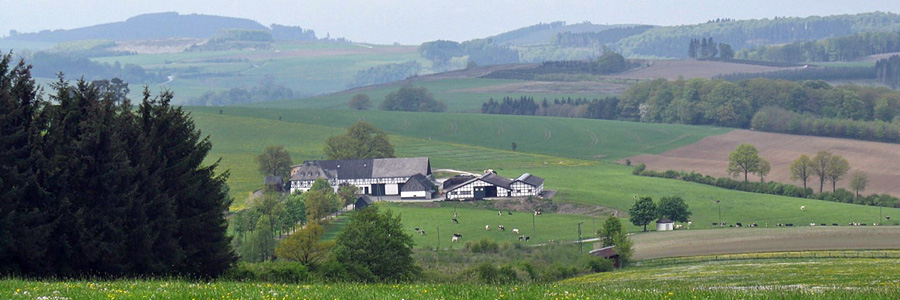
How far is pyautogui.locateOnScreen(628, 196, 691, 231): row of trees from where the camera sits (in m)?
86.6

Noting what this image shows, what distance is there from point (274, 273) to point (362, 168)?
6910 centimetres

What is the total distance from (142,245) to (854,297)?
23.8 m

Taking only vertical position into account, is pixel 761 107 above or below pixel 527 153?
above

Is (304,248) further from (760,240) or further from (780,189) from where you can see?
(780,189)

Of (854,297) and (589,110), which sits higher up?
(854,297)

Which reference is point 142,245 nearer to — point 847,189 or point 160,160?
point 160,160

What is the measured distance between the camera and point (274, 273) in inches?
1683

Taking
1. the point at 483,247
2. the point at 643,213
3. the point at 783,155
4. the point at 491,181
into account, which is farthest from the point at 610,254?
the point at 783,155

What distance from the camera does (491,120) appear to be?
6555 inches

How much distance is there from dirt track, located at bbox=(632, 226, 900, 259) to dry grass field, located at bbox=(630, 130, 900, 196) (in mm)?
30918

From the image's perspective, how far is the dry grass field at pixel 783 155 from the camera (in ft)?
375

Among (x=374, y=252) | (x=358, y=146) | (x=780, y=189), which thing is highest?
(x=374, y=252)

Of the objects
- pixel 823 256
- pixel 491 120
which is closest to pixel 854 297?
pixel 823 256

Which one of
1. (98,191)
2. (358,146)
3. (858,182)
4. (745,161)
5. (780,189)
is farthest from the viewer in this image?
(358,146)
